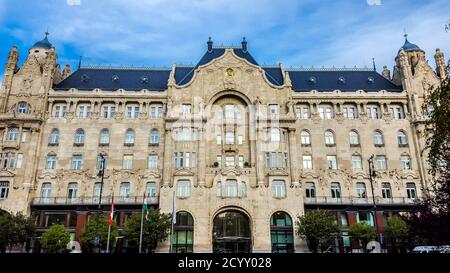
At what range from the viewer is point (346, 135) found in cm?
5225

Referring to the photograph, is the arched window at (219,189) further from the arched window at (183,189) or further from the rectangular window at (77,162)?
the rectangular window at (77,162)

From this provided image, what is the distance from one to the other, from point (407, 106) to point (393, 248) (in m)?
21.8

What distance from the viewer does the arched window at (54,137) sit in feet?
167

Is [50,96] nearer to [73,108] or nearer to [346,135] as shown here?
[73,108]

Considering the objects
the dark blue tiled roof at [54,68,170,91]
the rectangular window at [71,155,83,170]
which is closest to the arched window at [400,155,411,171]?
the dark blue tiled roof at [54,68,170,91]

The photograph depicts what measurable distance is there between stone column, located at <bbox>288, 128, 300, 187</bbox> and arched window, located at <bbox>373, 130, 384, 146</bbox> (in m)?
12.3

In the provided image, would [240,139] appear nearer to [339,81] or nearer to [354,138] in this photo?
[354,138]

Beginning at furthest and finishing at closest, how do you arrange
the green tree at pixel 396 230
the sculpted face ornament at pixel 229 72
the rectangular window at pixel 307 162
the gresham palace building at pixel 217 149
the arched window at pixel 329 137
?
1. the sculpted face ornament at pixel 229 72
2. the arched window at pixel 329 137
3. the rectangular window at pixel 307 162
4. the gresham palace building at pixel 217 149
5. the green tree at pixel 396 230

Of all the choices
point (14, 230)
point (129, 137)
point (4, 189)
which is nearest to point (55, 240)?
point (14, 230)

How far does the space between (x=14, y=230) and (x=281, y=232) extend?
102 ft

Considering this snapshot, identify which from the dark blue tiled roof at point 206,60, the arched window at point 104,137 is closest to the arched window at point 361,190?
the dark blue tiled roof at point 206,60

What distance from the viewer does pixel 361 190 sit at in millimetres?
49750

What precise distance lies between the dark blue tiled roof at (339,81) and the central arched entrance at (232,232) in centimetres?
2218

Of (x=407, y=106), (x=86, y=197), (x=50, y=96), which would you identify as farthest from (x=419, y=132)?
(x=50, y=96)
